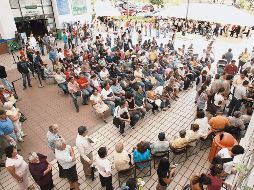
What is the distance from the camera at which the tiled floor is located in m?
5.45

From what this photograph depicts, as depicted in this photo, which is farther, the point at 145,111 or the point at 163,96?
the point at 163,96

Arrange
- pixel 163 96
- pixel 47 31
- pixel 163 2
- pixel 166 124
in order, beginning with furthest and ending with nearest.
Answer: pixel 163 2, pixel 47 31, pixel 163 96, pixel 166 124

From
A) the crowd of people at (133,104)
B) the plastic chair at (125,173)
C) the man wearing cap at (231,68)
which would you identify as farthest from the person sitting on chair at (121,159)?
the man wearing cap at (231,68)

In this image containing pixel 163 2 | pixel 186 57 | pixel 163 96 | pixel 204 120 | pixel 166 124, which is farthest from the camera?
pixel 163 2

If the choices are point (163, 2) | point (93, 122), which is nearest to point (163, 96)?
point (93, 122)

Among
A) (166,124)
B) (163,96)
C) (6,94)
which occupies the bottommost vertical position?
(166,124)

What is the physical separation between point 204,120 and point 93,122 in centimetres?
378

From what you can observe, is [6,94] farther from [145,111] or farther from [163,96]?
[163,96]

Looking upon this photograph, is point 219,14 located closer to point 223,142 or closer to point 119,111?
point 119,111

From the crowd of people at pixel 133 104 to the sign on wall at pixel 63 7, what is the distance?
4.61m

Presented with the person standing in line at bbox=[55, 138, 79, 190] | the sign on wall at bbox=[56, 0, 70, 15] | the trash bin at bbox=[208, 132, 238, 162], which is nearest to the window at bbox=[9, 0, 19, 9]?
the sign on wall at bbox=[56, 0, 70, 15]

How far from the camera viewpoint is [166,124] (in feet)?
25.0

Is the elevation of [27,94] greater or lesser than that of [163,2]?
lesser

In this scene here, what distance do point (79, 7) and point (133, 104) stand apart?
48.1 ft
